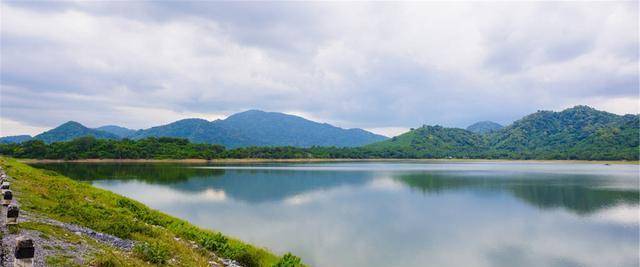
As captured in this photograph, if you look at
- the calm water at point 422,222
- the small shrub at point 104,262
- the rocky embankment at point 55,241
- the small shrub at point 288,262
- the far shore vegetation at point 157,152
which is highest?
the far shore vegetation at point 157,152

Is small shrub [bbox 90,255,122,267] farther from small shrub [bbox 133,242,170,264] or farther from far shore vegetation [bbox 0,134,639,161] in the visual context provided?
far shore vegetation [bbox 0,134,639,161]

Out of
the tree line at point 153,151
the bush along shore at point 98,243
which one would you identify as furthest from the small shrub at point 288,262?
the tree line at point 153,151

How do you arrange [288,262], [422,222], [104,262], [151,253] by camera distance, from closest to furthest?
1. [104,262]
2. [151,253]
3. [288,262]
4. [422,222]

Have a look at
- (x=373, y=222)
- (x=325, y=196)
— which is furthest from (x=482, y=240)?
(x=325, y=196)

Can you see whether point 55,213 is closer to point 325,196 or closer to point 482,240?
point 482,240

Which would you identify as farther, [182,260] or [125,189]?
[125,189]

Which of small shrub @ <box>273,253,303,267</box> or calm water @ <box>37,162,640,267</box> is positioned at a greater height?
small shrub @ <box>273,253,303,267</box>

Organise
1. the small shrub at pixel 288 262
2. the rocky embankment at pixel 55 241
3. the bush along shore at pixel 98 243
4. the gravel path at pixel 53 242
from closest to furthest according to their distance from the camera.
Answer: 1. the gravel path at pixel 53 242
2. the rocky embankment at pixel 55 241
3. the bush along shore at pixel 98 243
4. the small shrub at pixel 288 262

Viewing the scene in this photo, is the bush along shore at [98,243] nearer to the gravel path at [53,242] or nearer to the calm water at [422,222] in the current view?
the gravel path at [53,242]

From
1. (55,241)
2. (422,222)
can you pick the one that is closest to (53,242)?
(55,241)

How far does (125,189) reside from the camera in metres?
49.9

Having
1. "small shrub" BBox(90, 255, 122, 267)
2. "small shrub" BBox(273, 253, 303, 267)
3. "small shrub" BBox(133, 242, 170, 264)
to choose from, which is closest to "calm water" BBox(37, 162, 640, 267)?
"small shrub" BBox(273, 253, 303, 267)

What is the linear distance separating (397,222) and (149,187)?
36031 mm

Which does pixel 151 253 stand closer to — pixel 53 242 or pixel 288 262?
pixel 53 242
